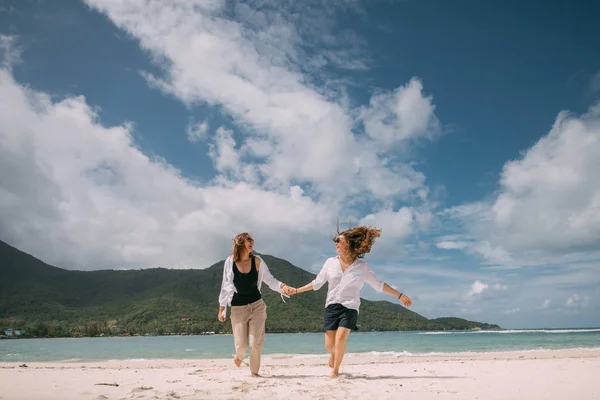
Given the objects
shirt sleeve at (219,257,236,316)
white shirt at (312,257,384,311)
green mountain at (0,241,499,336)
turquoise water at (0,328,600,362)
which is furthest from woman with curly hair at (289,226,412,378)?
green mountain at (0,241,499,336)

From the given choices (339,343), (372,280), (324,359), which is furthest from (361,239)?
(324,359)

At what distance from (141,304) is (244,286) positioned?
122 metres

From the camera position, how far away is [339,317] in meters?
6.89

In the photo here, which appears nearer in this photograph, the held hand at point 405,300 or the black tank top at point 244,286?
the held hand at point 405,300

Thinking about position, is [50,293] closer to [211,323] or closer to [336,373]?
[211,323]

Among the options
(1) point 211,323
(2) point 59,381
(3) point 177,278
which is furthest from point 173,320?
(2) point 59,381

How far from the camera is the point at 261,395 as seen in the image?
571cm

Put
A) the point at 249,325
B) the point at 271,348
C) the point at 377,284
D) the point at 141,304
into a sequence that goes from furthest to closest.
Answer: the point at 141,304 → the point at 271,348 → the point at 249,325 → the point at 377,284

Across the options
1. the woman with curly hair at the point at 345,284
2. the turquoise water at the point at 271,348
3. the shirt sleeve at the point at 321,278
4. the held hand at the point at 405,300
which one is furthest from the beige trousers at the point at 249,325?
the turquoise water at the point at 271,348

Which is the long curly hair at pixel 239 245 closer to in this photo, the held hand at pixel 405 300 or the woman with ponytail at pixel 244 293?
the woman with ponytail at pixel 244 293

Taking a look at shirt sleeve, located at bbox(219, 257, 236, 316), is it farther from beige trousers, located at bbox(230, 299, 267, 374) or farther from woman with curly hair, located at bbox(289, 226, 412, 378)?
woman with curly hair, located at bbox(289, 226, 412, 378)

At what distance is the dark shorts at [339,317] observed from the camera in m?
6.79

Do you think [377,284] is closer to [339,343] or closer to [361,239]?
[361,239]

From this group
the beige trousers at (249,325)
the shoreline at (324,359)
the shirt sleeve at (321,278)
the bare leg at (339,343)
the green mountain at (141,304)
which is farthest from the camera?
the green mountain at (141,304)
